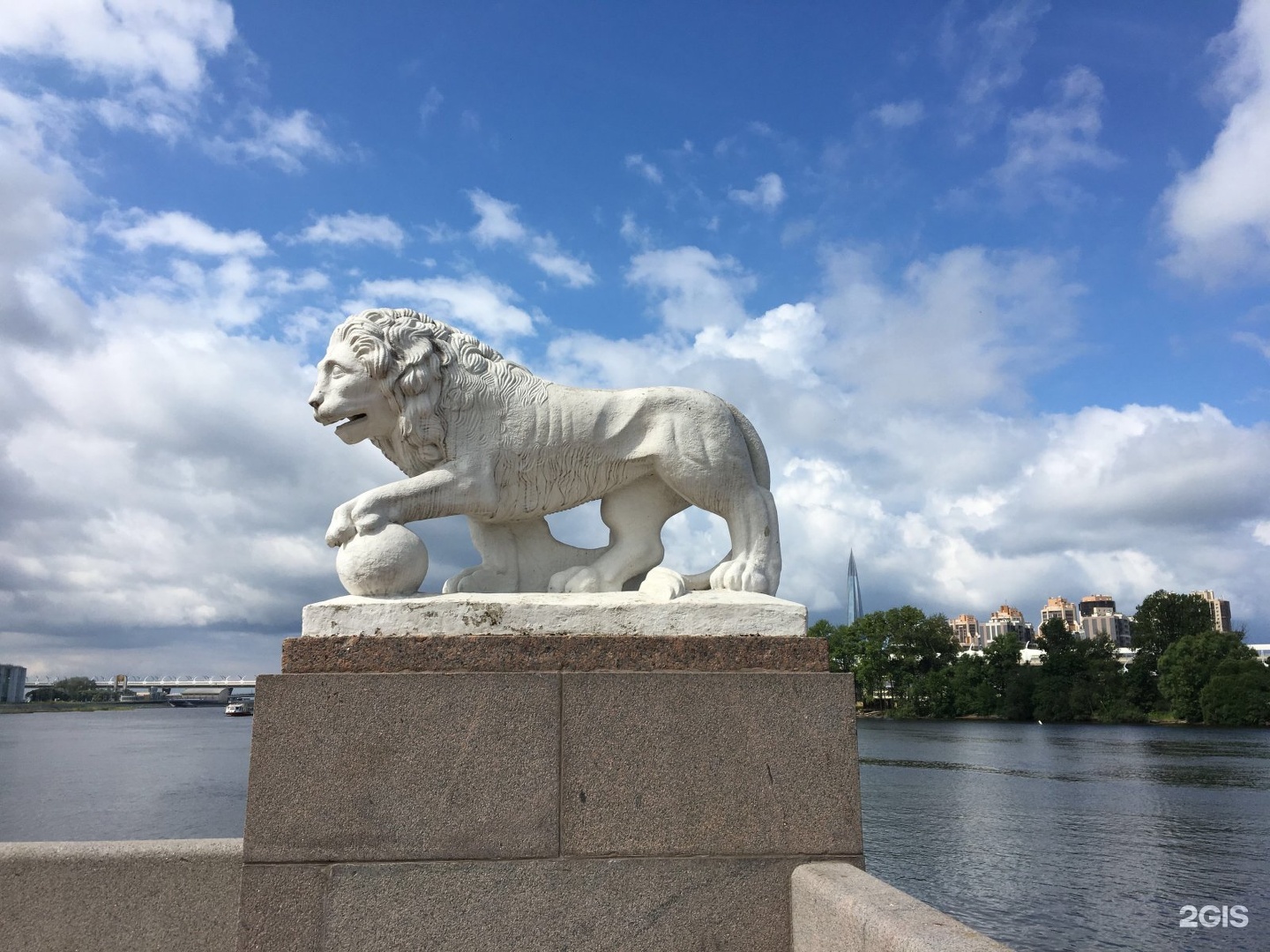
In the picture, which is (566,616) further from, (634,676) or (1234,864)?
(1234,864)

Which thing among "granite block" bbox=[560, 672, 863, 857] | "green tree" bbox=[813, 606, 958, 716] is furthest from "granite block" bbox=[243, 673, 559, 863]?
"green tree" bbox=[813, 606, 958, 716]

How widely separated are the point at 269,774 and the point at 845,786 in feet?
8.12

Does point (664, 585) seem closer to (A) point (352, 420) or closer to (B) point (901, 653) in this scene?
(A) point (352, 420)

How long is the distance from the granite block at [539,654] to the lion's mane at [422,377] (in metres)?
1.22

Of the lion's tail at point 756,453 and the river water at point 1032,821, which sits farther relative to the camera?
the river water at point 1032,821

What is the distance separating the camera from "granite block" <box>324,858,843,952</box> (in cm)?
390

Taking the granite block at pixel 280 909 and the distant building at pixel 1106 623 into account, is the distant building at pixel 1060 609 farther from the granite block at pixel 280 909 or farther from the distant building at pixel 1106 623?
the granite block at pixel 280 909

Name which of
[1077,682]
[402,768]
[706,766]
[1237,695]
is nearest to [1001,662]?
[1077,682]

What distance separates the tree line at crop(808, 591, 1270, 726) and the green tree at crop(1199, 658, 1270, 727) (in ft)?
3.54

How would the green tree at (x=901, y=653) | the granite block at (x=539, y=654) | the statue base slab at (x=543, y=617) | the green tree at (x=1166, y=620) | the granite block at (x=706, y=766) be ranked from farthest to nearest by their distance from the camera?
the green tree at (x=901, y=653) < the green tree at (x=1166, y=620) < the statue base slab at (x=543, y=617) < the granite block at (x=539, y=654) < the granite block at (x=706, y=766)

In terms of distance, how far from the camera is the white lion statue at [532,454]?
5.04 meters

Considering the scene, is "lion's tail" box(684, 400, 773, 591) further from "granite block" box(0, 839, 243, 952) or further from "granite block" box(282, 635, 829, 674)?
"granite block" box(0, 839, 243, 952)

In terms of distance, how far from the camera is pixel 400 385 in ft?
16.5

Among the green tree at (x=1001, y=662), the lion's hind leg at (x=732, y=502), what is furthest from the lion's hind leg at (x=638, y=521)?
the green tree at (x=1001, y=662)
